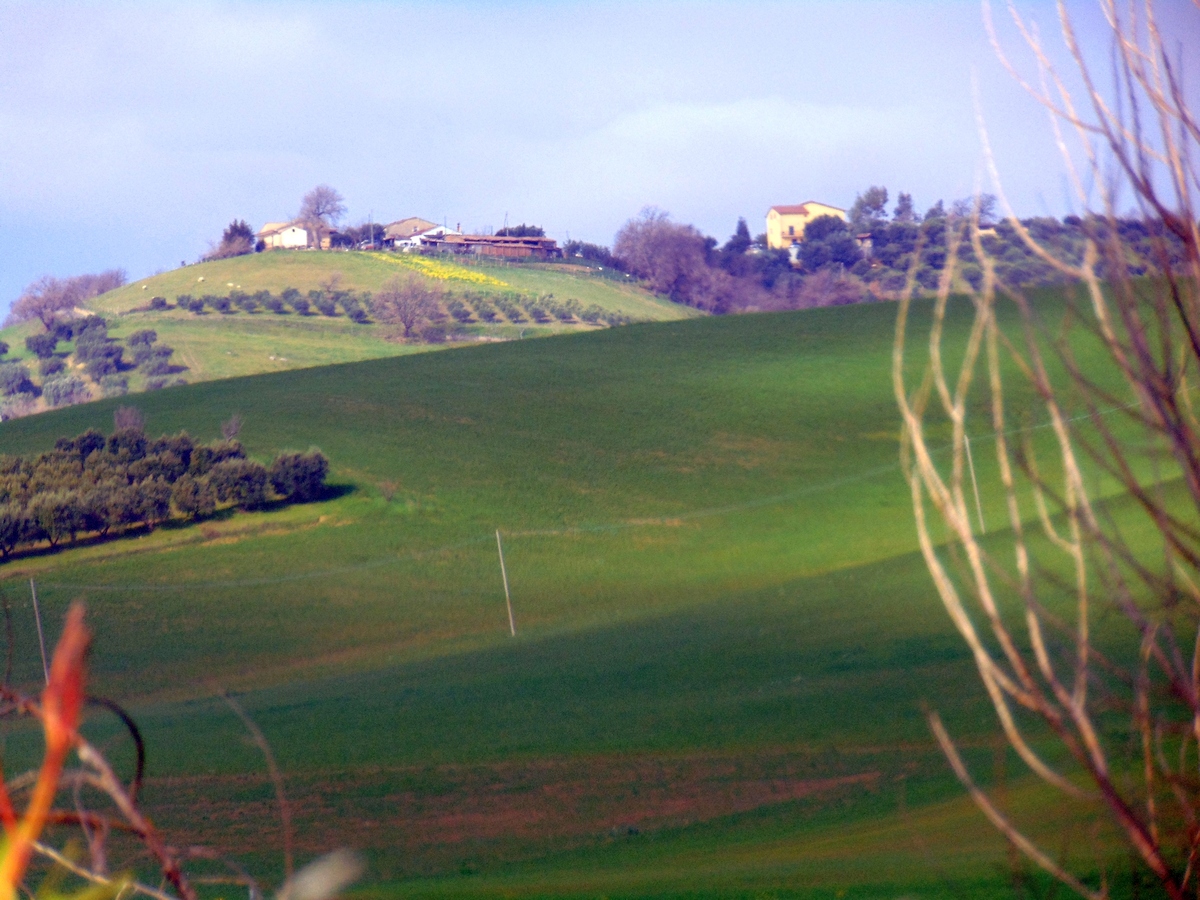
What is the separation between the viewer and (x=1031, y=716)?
1108 centimetres

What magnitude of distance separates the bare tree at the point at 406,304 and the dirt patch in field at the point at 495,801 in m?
54.6

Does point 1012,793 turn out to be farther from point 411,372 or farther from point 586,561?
point 411,372

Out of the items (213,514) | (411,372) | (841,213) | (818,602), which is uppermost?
(841,213)

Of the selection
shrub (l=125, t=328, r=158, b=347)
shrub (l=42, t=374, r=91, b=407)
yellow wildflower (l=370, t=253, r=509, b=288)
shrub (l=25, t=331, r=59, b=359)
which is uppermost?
yellow wildflower (l=370, t=253, r=509, b=288)

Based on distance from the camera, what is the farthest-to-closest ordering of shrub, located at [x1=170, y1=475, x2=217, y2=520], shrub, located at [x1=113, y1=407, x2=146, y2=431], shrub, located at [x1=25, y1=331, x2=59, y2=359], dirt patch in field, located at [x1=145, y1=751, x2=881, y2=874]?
1. shrub, located at [x1=25, y1=331, x2=59, y2=359]
2. shrub, located at [x1=113, y1=407, x2=146, y2=431]
3. shrub, located at [x1=170, y1=475, x2=217, y2=520]
4. dirt patch in field, located at [x1=145, y1=751, x2=881, y2=874]

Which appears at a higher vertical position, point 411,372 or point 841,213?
point 841,213

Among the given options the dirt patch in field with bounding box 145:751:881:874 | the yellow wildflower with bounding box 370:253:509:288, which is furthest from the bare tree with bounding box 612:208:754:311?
the dirt patch in field with bounding box 145:751:881:874

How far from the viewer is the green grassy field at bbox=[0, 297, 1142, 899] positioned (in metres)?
9.61

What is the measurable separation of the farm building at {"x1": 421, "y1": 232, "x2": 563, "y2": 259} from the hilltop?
7.02 metres

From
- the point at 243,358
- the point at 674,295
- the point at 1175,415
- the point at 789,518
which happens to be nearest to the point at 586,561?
the point at 789,518

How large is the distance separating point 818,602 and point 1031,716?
9.13 metres

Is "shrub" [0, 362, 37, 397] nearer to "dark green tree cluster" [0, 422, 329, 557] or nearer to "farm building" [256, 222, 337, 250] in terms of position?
"dark green tree cluster" [0, 422, 329, 557]

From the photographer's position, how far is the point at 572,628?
22562 mm

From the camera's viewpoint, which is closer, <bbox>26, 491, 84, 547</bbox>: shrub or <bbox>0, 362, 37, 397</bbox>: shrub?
<bbox>26, 491, 84, 547</bbox>: shrub
